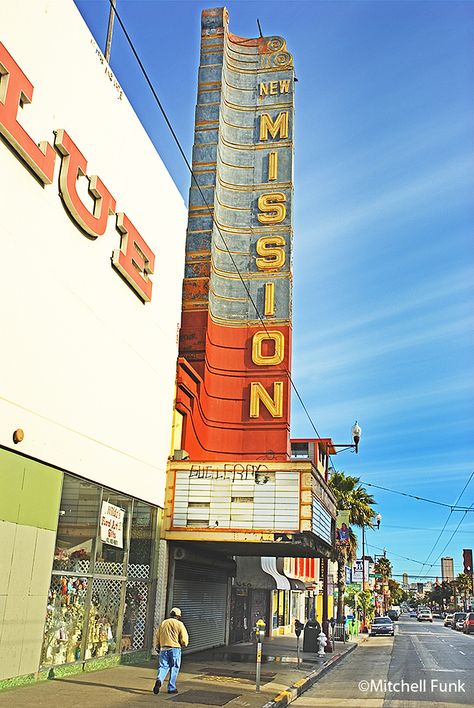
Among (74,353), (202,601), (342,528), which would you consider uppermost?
→ (74,353)

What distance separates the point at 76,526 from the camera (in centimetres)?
1541

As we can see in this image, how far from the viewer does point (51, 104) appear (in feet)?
46.4

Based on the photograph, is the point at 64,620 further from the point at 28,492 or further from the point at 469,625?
the point at 469,625

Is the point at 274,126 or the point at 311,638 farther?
the point at 274,126

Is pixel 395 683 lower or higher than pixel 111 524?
lower

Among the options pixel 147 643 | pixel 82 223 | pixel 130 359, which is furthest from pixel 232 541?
pixel 82 223

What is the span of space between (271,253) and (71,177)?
1418cm

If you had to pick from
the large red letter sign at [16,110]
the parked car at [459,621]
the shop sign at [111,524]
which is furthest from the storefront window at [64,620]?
the parked car at [459,621]

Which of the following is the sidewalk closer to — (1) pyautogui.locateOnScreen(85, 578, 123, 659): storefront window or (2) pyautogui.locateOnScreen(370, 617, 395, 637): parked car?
(1) pyautogui.locateOnScreen(85, 578, 123, 659): storefront window

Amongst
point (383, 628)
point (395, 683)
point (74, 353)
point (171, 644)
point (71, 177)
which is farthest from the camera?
point (383, 628)

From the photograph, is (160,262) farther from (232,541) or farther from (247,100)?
(247,100)

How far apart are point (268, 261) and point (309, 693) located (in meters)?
16.5

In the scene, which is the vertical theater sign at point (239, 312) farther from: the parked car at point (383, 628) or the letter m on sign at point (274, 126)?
the parked car at point (383, 628)

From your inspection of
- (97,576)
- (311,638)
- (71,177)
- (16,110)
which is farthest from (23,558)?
(311,638)
